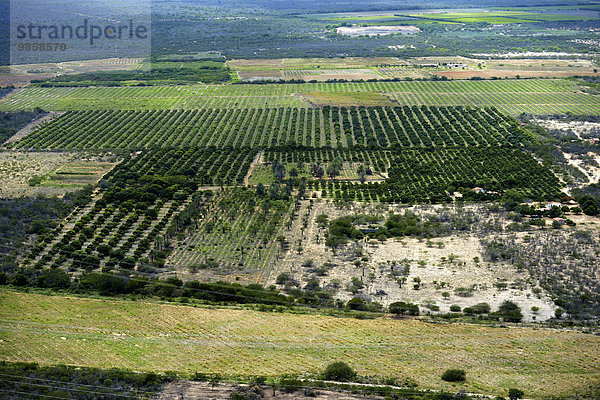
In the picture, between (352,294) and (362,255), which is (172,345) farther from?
(362,255)

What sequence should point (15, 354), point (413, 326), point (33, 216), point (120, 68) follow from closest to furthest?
1. point (15, 354)
2. point (413, 326)
3. point (33, 216)
4. point (120, 68)

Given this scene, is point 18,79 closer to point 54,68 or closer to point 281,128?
point 54,68

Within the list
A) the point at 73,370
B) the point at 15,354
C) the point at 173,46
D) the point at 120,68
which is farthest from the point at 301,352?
the point at 173,46

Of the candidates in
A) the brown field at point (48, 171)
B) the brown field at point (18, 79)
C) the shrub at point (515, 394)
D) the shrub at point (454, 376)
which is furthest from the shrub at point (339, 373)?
the brown field at point (18, 79)

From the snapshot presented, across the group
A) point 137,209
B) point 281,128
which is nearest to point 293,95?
point 281,128

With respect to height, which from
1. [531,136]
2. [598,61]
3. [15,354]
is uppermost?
[598,61]

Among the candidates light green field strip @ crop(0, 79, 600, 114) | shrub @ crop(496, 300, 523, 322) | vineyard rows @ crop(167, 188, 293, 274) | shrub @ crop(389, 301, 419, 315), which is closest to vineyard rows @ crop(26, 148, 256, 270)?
vineyard rows @ crop(167, 188, 293, 274)

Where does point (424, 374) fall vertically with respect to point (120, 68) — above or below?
below
